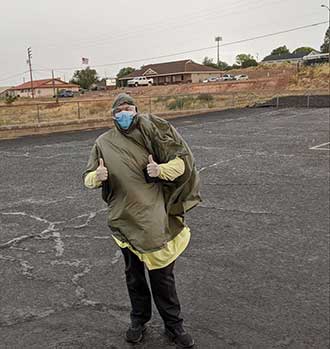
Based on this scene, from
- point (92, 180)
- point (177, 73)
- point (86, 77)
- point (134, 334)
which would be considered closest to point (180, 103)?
point (134, 334)

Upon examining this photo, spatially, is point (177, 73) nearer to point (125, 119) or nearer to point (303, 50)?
point (303, 50)

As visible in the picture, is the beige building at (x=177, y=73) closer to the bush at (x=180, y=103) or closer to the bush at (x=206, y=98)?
the bush at (x=206, y=98)

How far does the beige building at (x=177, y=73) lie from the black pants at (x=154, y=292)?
256ft

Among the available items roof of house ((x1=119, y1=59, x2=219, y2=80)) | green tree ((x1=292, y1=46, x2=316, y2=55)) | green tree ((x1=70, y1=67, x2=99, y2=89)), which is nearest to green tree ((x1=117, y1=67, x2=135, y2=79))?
roof of house ((x1=119, y1=59, x2=219, y2=80))

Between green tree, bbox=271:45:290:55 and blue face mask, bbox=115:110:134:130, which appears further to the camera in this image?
green tree, bbox=271:45:290:55

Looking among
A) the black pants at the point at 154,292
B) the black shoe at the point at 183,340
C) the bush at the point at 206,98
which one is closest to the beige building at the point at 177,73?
the bush at the point at 206,98

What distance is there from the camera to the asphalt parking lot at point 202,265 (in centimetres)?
331

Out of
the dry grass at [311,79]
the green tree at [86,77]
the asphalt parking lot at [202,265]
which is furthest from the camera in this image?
the green tree at [86,77]

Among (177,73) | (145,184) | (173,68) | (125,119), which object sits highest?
(173,68)

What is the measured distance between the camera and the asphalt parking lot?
10.9 ft

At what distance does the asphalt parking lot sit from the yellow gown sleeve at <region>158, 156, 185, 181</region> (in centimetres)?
119

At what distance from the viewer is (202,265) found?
177 inches

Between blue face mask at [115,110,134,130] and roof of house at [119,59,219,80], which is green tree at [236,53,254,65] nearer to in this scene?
roof of house at [119,59,219,80]

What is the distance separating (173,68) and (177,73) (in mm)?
4339
